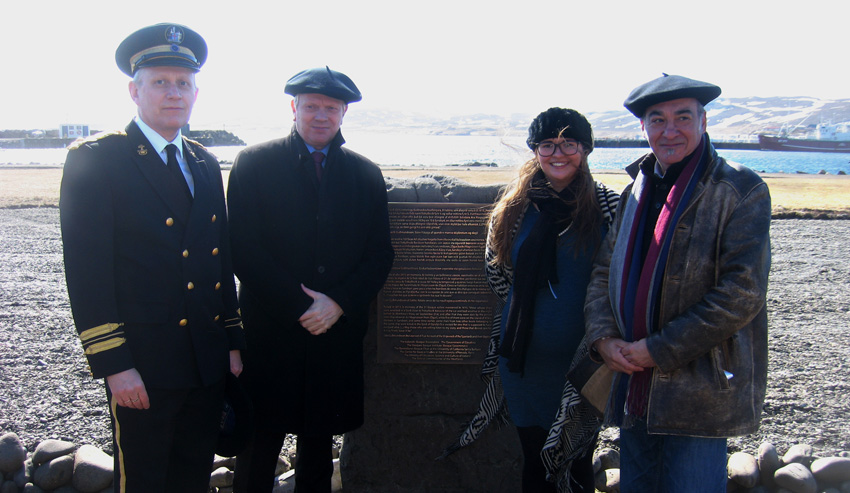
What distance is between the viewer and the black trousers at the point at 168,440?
2.43 m

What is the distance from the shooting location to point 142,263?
2406mm

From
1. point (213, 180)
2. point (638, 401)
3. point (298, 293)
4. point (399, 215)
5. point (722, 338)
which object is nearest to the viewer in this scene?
point (722, 338)

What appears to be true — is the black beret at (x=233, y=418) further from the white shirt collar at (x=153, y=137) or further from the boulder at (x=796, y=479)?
the boulder at (x=796, y=479)

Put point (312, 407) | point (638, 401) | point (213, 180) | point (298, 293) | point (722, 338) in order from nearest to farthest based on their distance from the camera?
point (722, 338), point (638, 401), point (213, 180), point (298, 293), point (312, 407)

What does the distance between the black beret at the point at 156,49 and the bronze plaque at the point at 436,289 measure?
1447 millimetres

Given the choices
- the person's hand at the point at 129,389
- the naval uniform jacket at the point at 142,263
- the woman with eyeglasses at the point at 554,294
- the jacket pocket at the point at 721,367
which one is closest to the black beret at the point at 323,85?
the naval uniform jacket at the point at 142,263

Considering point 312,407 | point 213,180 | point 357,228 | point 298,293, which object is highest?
point 213,180

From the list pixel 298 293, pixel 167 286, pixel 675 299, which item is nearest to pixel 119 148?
pixel 167 286

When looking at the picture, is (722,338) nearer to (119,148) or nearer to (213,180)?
(213,180)

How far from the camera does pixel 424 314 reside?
12.1ft

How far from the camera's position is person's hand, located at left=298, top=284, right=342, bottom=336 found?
2920 millimetres

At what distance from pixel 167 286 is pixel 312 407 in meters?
1.02

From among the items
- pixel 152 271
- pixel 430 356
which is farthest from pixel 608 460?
pixel 152 271

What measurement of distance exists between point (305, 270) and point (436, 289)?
937mm
